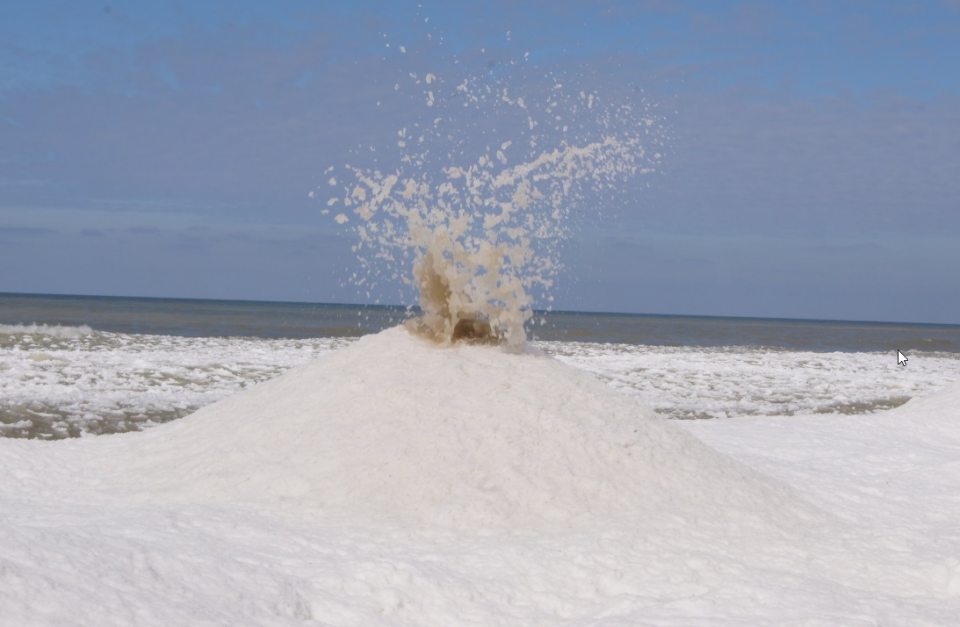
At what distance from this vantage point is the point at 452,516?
373 centimetres

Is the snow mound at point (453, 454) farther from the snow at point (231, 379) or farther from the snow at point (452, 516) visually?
the snow at point (231, 379)

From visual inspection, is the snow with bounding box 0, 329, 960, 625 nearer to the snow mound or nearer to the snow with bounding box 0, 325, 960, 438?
the snow mound

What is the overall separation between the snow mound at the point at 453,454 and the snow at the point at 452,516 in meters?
0.01

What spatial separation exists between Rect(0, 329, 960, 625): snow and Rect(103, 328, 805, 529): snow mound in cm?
1

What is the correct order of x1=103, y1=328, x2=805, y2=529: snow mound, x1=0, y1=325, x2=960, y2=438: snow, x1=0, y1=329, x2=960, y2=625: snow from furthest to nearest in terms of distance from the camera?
x1=0, y1=325, x2=960, y2=438: snow, x1=103, y1=328, x2=805, y2=529: snow mound, x1=0, y1=329, x2=960, y2=625: snow

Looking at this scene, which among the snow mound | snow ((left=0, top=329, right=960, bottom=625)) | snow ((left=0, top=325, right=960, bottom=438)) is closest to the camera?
snow ((left=0, top=329, right=960, bottom=625))

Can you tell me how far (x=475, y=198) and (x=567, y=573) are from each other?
2580 mm

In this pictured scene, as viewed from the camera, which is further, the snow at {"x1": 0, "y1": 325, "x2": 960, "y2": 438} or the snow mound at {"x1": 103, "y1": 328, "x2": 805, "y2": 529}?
the snow at {"x1": 0, "y1": 325, "x2": 960, "y2": 438}

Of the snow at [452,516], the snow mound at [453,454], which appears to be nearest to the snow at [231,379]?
the snow at [452,516]

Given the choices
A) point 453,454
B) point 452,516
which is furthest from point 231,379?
point 452,516

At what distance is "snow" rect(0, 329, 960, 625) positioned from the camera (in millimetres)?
2781

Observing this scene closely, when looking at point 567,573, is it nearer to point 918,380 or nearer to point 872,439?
point 872,439

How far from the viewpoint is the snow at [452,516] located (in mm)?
2781

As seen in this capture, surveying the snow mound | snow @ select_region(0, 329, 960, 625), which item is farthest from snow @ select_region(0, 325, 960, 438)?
the snow mound
